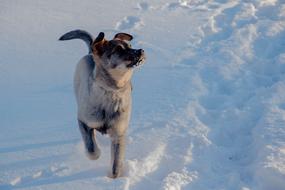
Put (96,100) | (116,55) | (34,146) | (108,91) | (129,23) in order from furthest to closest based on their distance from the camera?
1. (129,23)
2. (34,146)
3. (96,100)
4. (108,91)
5. (116,55)

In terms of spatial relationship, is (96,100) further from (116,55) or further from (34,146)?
(34,146)

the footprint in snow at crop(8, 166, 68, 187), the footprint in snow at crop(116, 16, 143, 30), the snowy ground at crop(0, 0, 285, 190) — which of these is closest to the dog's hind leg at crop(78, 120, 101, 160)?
the snowy ground at crop(0, 0, 285, 190)

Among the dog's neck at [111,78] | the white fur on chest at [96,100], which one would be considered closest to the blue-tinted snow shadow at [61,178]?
the white fur on chest at [96,100]

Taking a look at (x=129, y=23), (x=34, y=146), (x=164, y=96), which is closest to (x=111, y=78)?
(x=34, y=146)

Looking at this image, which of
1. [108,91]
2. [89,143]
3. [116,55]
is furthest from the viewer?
[89,143]

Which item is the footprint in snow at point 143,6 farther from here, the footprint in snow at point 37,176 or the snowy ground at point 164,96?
the footprint in snow at point 37,176

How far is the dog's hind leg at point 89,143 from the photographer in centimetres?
432

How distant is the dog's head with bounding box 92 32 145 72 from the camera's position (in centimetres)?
375

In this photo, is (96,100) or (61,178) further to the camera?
(61,178)

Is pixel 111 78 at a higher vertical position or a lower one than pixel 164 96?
higher

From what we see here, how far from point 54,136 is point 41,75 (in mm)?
1274

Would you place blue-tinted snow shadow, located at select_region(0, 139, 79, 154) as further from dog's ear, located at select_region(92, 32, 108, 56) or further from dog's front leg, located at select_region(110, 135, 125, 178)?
dog's ear, located at select_region(92, 32, 108, 56)

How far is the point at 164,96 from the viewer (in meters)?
5.58

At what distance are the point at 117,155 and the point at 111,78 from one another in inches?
29.2
